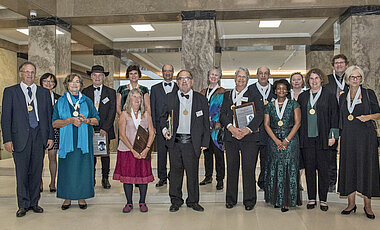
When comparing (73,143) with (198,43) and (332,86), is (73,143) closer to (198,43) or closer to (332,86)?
(332,86)

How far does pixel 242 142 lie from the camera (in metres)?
4.48

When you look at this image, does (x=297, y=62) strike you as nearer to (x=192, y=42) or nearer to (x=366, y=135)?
(x=192, y=42)

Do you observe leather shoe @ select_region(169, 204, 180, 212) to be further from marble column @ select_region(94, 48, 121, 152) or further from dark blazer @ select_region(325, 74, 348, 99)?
marble column @ select_region(94, 48, 121, 152)

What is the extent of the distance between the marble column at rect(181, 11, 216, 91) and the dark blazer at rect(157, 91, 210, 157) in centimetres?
273

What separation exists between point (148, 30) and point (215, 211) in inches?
268

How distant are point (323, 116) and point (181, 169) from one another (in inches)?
74.0

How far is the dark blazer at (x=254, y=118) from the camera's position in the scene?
14.5 feet

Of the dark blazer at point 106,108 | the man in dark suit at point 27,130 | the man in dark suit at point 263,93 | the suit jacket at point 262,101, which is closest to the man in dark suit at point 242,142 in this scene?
the suit jacket at point 262,101

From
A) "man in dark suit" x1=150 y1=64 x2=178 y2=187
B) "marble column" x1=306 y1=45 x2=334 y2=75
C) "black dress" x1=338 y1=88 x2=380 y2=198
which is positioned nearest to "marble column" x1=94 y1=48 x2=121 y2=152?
"marble column" x1=306 y1=45 x2=334 y2=75

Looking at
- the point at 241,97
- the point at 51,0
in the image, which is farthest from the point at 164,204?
the point at 51,0

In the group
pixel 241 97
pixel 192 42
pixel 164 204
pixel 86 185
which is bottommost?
pixel 164 204

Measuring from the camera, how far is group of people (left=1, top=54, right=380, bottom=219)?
166 inches

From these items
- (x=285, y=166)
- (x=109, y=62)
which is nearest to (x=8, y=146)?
(x=285, y=166)

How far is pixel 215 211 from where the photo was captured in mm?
4461
